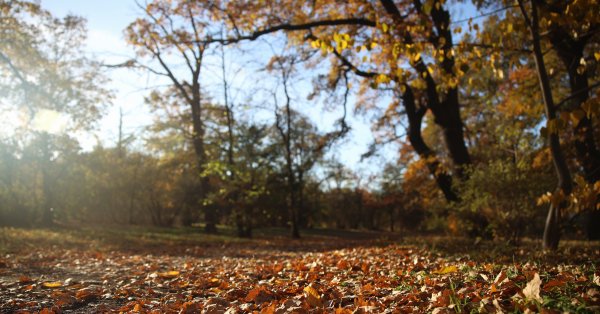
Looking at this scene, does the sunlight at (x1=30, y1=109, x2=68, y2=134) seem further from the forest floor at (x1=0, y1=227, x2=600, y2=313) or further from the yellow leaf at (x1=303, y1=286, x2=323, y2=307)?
the yellow leaf at (x1=303, y1=286, x2=323, y2=307)

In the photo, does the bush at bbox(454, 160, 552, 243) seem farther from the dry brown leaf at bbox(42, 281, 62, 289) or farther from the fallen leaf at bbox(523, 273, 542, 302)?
the dry brown leaf at bbox(42, 281, 62, 289)

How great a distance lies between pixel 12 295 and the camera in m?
4.09

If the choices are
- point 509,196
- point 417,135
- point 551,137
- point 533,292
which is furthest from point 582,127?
point 533,292

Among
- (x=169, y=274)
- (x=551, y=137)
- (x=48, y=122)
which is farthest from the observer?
(x=48, y=122)

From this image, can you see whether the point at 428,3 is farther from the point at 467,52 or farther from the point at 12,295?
the point at 12,295

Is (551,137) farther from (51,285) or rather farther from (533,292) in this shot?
(51,285)

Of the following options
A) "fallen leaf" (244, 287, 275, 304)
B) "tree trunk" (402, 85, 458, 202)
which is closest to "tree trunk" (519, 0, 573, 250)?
"fallen leaf" (244, 287, 275, 304)

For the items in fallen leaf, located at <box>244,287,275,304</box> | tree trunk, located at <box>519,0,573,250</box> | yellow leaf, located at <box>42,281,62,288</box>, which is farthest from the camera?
tree trunk, located at <box>519,0,573,250</box>

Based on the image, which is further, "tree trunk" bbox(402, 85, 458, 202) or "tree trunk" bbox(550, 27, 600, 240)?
"tree trunk" bbox(402, 85, 458, 202)

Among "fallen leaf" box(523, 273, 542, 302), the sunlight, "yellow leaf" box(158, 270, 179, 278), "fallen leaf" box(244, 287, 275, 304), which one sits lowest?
"yellow leaf" box(158, 270, 179, 278)

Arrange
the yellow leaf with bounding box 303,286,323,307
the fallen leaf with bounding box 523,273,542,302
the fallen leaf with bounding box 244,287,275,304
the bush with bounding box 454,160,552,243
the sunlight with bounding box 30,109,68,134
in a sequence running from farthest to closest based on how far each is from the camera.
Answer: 1. the sunlight with bounding box 30,109,68,134
2. the bush with bounding box 454,160,552,243
3. the fallen leaf with bounding box 244,287,275,304
4. the yellow leaf with bounding box 303,286,323,307
5. the fallen leaf with bounding box 523,273,542,302

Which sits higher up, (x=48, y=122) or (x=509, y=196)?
(x=48, y=122)

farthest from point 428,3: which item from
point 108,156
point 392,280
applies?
point 108,156

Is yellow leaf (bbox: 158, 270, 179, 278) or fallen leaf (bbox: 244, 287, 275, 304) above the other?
fallen leaf (bbox: 244, 287, 275, 304)
